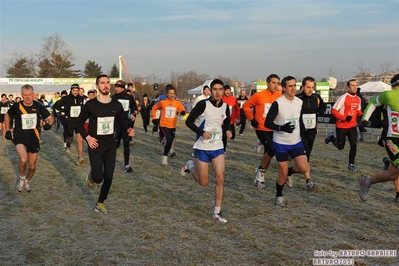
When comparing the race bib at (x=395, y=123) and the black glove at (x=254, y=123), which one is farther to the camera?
the black glove at (x=254, y=123)

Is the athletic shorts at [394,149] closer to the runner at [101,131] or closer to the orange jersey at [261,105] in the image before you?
→ the orange jersey at [261,105]

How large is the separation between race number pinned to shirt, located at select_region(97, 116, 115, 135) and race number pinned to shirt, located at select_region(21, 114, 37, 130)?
7.27ft

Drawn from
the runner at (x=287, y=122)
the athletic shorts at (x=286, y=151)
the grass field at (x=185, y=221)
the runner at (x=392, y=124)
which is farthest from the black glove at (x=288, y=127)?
the grass field at (x=185, y=221)

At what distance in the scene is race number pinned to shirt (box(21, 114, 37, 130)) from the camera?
7892mm

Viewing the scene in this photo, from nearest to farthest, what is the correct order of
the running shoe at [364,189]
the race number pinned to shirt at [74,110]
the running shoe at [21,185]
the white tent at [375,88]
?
the running shoe at [364,189] < the running shoe at [21,185] < the race number pinned to shirt at [74,110] < the white tent at [375,88]

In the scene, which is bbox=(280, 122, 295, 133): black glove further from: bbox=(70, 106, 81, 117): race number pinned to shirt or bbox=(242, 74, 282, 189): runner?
bbox=(70, 106, 81, 117): race number pinned to shirt

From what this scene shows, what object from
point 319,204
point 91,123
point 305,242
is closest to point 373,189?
point 319,204

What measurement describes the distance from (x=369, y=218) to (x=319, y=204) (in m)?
0.98

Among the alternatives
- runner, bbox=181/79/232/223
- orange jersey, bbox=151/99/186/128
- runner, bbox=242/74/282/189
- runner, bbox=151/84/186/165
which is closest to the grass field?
runner, bbox=242/74/282/189

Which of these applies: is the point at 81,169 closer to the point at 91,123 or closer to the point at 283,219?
the point at 91,123

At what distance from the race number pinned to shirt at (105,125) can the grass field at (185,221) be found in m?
1.28

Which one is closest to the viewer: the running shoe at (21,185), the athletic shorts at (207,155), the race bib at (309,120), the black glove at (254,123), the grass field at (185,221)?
the grass field at (185,221)

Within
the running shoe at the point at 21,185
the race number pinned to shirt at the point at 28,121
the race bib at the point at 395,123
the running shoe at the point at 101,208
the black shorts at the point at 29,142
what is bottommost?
the running shoe at the point at 21,185

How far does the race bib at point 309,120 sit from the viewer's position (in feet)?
27.5
